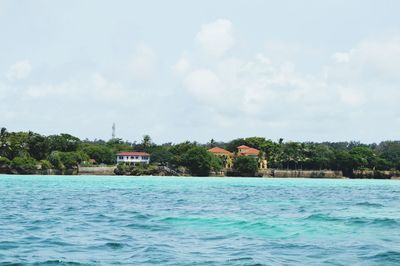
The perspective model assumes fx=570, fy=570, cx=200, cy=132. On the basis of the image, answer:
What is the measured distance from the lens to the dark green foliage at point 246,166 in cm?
13562

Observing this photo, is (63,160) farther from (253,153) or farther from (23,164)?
(253,153)

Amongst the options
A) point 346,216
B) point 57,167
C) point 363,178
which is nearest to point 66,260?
point 346,216

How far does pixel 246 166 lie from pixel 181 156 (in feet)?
51.4

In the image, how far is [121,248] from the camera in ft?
49.6

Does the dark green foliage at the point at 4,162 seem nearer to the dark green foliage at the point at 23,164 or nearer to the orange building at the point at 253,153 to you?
the dark green foliage at the point at 23,164

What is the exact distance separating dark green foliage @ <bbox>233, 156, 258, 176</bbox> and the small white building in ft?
80.3

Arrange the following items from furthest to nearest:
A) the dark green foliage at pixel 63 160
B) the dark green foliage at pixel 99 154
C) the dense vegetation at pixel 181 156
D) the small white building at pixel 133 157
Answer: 1. the small white building at pixel 133 157
2. the dark green foliage at pixel 99 154
3. the dense vegetation at pixel 181 156
4. the dark green foliage at pixel 63 160

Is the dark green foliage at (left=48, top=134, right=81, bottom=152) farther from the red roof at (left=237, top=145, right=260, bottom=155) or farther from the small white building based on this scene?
the red roof at (left=237, top=145, right=260, bottom=155)

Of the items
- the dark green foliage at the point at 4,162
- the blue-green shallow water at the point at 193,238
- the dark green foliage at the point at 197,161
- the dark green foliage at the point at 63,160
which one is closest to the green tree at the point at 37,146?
the dark green foliage at the point at 63,160

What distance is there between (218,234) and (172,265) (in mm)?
5782

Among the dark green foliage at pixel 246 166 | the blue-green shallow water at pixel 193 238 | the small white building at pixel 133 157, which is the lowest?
the blue-green shallow water at pixel 193 238

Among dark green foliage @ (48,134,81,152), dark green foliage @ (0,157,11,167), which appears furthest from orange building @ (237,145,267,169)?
dark green foliage @ (0,157,11,167)

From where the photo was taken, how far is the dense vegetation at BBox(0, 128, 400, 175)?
409ft

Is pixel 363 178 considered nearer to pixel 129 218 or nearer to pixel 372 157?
pixel 372 157
